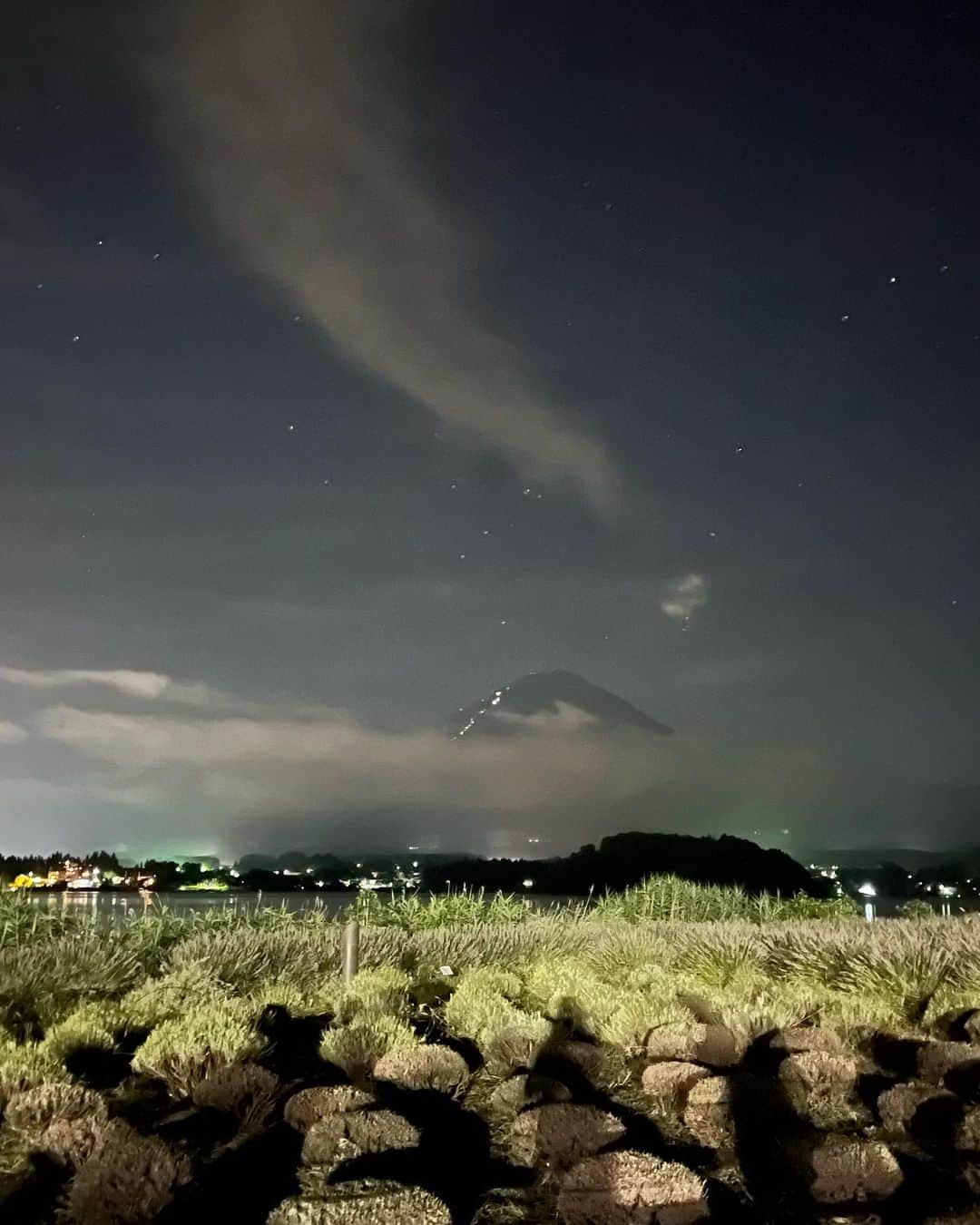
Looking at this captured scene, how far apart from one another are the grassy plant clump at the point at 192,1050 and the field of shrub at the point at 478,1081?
17 mm

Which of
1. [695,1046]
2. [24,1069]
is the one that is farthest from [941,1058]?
[24,1069]

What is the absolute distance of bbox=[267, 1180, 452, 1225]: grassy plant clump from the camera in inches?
181

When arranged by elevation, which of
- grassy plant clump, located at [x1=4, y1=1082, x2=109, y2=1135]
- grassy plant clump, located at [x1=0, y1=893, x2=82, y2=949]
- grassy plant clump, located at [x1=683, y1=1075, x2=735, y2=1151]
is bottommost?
grassy plant clump, located at [x1=683, y1=1075, x2=735, y2=1151]

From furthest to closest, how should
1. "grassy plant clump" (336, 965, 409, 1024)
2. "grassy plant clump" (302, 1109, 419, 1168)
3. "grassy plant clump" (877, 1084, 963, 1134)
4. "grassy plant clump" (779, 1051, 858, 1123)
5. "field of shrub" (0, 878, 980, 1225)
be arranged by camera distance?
1. "grassy plant clump" (336, 965, 409, 1024)
2. "grassy plant clump" (779, 1051, 858, 1123)
3. "grassy plant clump" (877, 1084, 963, 1134)
4. "grassy plant clump" (302, 1109, 419, 1168)
5. "field of shrub" (0, 878, 980, 1225)

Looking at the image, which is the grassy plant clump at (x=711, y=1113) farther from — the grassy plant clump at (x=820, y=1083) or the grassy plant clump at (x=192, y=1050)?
the grassy plant clump at (x=192, y=1050)

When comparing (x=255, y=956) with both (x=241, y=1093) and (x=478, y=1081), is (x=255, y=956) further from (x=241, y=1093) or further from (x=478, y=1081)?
(x=241, y=1093)

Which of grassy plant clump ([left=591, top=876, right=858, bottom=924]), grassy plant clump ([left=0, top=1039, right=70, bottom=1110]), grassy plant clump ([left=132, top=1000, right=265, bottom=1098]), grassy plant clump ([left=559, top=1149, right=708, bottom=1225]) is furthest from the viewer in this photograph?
grassy plant clump ([left=591, top=876, right=858, bottom=924])

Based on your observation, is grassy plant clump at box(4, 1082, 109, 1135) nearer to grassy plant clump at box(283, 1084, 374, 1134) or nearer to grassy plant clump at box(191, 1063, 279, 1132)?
grassy plant clump at box(191, 1063, 279, 1132)

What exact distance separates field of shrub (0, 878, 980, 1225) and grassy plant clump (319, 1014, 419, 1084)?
0.06 ft

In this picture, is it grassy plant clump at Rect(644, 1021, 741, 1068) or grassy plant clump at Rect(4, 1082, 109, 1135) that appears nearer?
grassy plant clump at Rect(4, 1082, 109, 1135)

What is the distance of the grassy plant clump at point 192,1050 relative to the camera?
6.76 metres

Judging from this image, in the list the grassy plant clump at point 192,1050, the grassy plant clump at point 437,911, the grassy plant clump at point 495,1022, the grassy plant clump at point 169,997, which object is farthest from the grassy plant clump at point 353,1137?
the grassy plant clump at point 437,911

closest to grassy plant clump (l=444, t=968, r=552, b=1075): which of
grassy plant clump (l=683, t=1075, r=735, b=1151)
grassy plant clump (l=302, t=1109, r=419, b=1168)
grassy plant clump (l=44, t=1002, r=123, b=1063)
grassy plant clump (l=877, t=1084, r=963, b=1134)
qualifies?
grassy plant clump (l=683, t=1075, r=735, b=1151)

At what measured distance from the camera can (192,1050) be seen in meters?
6.85
